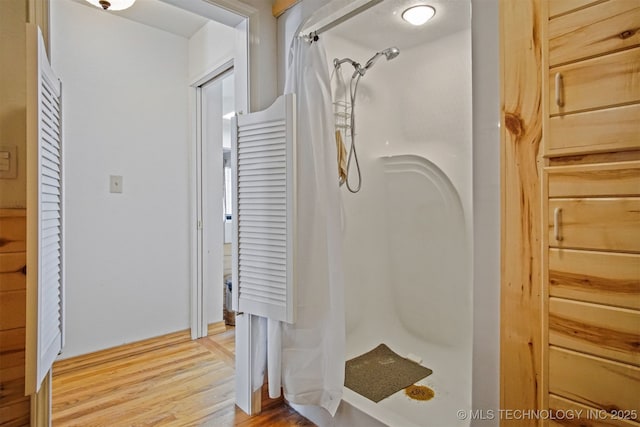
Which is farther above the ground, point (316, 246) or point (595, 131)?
point (595, 131)

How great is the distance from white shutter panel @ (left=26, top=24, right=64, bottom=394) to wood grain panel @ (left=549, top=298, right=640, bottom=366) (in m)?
1.49

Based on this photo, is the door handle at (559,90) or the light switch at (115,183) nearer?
the door handle at (559,90)

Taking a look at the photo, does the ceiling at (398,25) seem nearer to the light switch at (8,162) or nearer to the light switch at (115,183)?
the light switch at (8,162)

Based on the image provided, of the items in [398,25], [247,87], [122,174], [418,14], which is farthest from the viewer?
[122,174]

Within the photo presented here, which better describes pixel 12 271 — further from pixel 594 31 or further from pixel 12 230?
pixel 594 31

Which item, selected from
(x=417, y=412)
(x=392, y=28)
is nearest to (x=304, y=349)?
(x=417, y=412)

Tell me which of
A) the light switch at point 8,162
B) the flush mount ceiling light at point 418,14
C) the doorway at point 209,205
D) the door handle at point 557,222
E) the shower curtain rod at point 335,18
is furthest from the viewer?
the doorway at point 209,205

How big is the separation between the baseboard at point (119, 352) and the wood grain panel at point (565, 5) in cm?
302

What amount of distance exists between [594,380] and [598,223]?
37 cm

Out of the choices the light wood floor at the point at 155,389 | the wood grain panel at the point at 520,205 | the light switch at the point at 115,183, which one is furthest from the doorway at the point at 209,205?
the wood grain panel at the point at 520,205

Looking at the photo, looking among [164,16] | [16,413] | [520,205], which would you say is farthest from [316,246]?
[164,16]

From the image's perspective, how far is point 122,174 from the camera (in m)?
2.55

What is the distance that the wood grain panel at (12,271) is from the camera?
119 cm

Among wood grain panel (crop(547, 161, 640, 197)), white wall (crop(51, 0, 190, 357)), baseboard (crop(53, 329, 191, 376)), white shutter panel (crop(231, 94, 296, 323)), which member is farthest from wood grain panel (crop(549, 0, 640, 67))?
baseboard (crop(53, 329, 191, 376))
